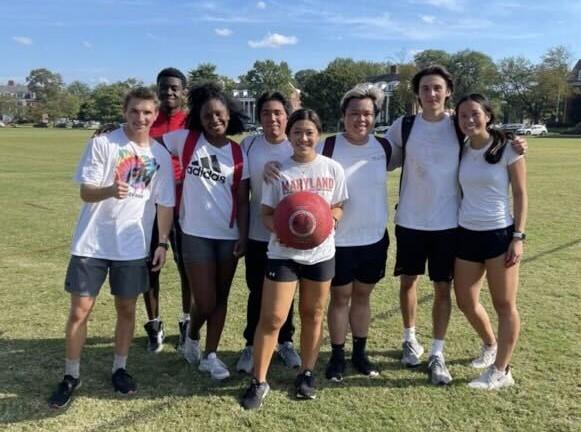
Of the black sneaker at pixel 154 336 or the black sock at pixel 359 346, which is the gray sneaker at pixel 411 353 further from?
the black sneaker at pixel 154 336

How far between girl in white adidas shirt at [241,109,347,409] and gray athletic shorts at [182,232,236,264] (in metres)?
0.49

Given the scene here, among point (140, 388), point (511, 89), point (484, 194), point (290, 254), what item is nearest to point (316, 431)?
point (290, 254)

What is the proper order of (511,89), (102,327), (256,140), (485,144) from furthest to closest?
(511,89) < (102,327) < (256,140) < (485,144)

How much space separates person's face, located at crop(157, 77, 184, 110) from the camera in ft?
15.7

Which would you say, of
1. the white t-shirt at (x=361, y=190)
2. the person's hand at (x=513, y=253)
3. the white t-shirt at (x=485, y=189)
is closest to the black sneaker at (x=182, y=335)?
the white t-shirt at (x=361, y=190)

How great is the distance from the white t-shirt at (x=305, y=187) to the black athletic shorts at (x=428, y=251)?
807mm

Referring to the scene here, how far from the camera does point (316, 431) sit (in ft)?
11.4

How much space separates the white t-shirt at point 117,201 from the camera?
12.1 ft

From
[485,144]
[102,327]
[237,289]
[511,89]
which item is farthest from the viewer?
[511,89]

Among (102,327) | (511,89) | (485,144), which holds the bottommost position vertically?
(102,327)

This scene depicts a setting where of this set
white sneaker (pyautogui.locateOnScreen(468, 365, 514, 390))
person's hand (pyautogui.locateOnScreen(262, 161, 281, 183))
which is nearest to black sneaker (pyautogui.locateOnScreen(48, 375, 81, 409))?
person's hand (pyautogui.locateOnScreen(262, 161, 281, 183))

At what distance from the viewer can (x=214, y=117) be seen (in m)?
4.00

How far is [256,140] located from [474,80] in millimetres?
101609

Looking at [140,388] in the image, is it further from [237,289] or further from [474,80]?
[474,80]
